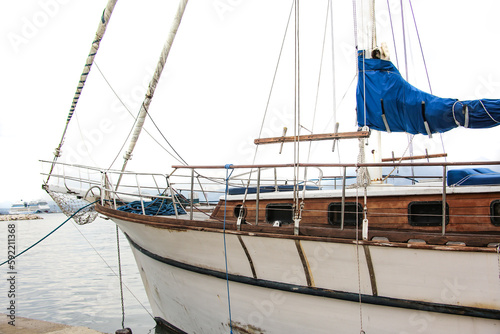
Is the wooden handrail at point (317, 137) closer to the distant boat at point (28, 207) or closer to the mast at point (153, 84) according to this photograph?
the mast at point (153, 84)

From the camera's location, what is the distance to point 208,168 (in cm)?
697

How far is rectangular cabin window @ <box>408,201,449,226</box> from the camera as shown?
19.5 ft

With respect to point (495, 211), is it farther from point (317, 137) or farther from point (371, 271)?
point (317, 137)

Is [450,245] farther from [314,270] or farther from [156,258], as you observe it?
[156,258]

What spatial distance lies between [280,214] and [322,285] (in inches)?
66.2

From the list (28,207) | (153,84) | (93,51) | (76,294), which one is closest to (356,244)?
(153,84)

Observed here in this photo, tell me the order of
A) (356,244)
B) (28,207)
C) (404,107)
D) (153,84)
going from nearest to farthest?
(356,244) → (404,107) → (153,84) → (28,207)

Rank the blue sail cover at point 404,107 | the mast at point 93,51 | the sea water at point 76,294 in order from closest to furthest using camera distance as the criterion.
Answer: the blue sail cover at point 404,107, the mast at point 93,51, the sea water at point 76,294

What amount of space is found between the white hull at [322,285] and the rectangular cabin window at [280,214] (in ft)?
3.04

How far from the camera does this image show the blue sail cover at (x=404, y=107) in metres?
6.43

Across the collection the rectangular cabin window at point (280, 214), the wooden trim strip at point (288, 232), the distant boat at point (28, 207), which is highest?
the rectangular cabin window at point (280, 214)

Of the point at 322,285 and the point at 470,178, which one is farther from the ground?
the point at 470,178

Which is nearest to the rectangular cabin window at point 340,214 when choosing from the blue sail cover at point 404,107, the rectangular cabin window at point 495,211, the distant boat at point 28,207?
the rectangular cabin window at point 495,211

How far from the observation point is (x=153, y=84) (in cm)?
923
